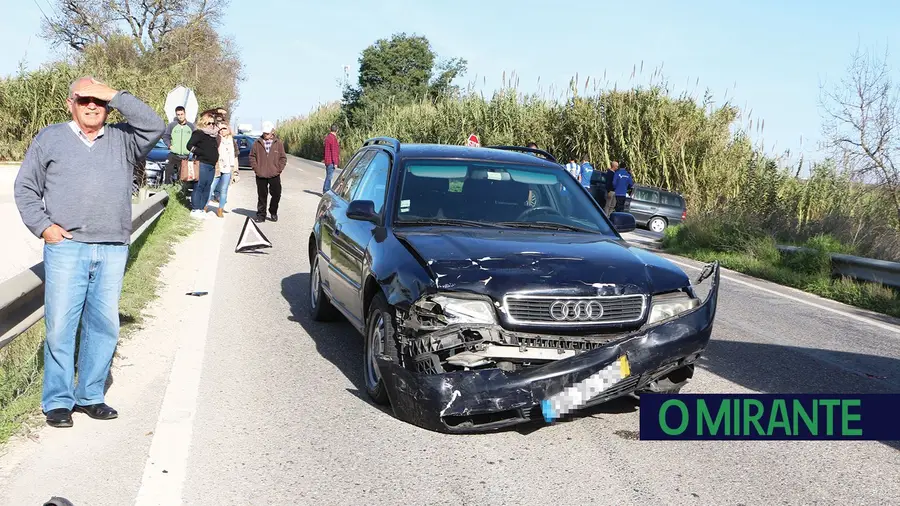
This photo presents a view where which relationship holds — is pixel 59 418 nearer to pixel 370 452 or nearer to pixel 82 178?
pixel 82 178

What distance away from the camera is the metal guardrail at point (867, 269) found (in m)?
12.3

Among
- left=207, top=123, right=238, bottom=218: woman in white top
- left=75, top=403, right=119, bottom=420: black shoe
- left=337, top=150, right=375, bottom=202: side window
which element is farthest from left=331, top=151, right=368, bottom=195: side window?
left=207, top=123, right=238, bottom=218: woman in white top

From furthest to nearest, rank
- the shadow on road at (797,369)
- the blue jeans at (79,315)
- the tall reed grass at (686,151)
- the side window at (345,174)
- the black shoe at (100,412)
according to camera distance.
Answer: the tall reed grass at (686,151) → the side window at (345,174) → the shadow on road at (797,369) → the black shoe at (100,412) → the blue jeans at (79,315)

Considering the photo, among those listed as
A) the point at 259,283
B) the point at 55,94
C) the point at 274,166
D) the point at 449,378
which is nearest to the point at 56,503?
the point at 449,378

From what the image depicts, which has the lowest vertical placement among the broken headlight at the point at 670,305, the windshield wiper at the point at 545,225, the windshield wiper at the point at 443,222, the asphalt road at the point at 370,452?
the asphalt road at the point at 370,452

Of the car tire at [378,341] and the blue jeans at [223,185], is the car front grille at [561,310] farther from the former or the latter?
the blue jeans at [223,185]

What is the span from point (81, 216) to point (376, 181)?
2495mm

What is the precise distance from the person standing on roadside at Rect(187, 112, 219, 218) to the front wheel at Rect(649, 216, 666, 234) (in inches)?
504

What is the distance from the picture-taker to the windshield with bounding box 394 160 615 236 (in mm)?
6477

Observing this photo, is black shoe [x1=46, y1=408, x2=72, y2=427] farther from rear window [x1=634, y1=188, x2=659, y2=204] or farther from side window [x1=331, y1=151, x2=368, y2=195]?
rear window [x1=634, y1=188, x2=659, y2=204]

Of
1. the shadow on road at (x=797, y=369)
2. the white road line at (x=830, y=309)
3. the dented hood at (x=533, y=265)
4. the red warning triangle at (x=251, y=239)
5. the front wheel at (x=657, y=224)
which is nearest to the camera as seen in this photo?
the dented hood at (x=533, y=265)

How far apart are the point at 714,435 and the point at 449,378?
170 cm

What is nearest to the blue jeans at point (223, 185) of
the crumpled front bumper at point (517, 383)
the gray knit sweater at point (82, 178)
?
the gray knit sweater at point (82, 178)

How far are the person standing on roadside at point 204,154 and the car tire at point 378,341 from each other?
12.3m
